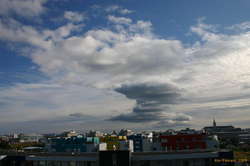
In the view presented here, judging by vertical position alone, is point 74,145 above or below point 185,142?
below

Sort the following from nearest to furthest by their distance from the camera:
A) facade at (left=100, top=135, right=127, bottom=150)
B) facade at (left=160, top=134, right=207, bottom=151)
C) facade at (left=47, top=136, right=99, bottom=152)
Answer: facade at (left=100, top=135, right=127, bottom=150)
facade at (left=160, top=134, right=207, bottom=151)
facade at (left=47, top=136, right=99, bottom=152)

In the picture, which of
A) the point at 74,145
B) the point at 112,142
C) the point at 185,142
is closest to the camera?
the point at 185,142

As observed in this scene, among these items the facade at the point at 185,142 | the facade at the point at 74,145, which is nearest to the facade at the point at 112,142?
the facade at the point at 74,145

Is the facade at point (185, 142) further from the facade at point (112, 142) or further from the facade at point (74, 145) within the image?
the facade at point (74, 145)

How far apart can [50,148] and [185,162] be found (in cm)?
8247

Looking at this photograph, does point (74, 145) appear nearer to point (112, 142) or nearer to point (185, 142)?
point (112, 142)

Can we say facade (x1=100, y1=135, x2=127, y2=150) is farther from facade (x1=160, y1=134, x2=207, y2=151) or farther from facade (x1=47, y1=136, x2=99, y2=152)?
facade (x1=160, y1=134, x2=207, y2=151)

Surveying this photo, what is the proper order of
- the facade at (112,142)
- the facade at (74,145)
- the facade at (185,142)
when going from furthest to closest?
the facade at (74,145) < the facade at (185,142) < the facade at (112,142)

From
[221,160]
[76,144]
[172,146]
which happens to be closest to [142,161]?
[221,160]

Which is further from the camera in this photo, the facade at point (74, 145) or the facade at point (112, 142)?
the facade at point (74, 145)

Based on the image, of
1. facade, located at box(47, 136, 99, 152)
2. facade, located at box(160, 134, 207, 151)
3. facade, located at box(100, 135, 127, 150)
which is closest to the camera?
facade, located at box(100, 135, 127, 150)

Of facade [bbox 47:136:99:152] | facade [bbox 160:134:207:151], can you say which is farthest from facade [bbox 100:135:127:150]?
facade [bbox 160:134:207:151]

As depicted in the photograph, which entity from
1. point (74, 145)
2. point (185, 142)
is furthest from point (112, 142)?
point (185, 142)

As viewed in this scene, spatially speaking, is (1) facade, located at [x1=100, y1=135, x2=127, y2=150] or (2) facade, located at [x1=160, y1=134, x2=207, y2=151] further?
(2) facade, located at [x1=160, y1=134, x2=207, y2=151]
